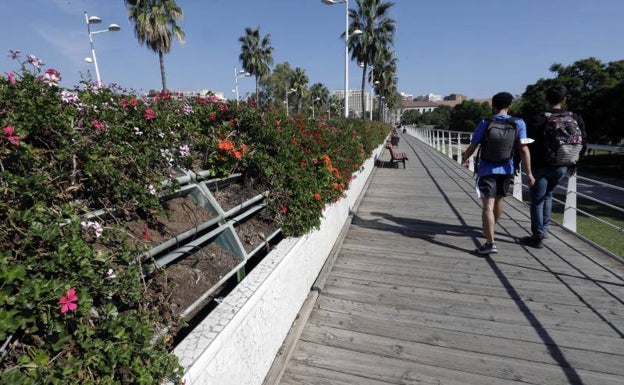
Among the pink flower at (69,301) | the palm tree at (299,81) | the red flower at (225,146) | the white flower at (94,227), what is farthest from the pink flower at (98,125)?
the palm tree at (299,81)

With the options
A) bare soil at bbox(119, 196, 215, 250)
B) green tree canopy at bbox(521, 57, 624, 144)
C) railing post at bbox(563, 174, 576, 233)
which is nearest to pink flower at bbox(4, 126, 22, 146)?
bare soil at bbox(119, 196, 215, 250)

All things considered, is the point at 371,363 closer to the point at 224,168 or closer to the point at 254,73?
the point at 224,168

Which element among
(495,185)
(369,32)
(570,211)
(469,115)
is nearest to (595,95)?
(369,32)

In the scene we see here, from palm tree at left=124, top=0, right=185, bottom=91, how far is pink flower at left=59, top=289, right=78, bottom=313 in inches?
964

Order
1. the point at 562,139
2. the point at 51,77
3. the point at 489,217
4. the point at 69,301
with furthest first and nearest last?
the point at 489,217 → the point at 562,139 → the point at 51,77 → the point at 69,301

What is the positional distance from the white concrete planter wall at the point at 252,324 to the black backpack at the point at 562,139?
2924mm

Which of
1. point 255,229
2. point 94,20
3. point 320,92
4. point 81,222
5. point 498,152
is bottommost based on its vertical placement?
point 255,229

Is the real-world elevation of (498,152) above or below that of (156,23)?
below

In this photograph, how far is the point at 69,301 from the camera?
40.8 inches

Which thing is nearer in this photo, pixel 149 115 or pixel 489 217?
pixel 149 115

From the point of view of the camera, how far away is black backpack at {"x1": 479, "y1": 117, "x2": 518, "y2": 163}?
3625 mm

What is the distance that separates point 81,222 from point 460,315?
9.27 feet

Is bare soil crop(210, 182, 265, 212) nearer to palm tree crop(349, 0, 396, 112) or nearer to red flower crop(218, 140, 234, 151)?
red flower crop(218, 140, 234, 151)

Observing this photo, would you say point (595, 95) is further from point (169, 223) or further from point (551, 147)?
point (169, 223)
